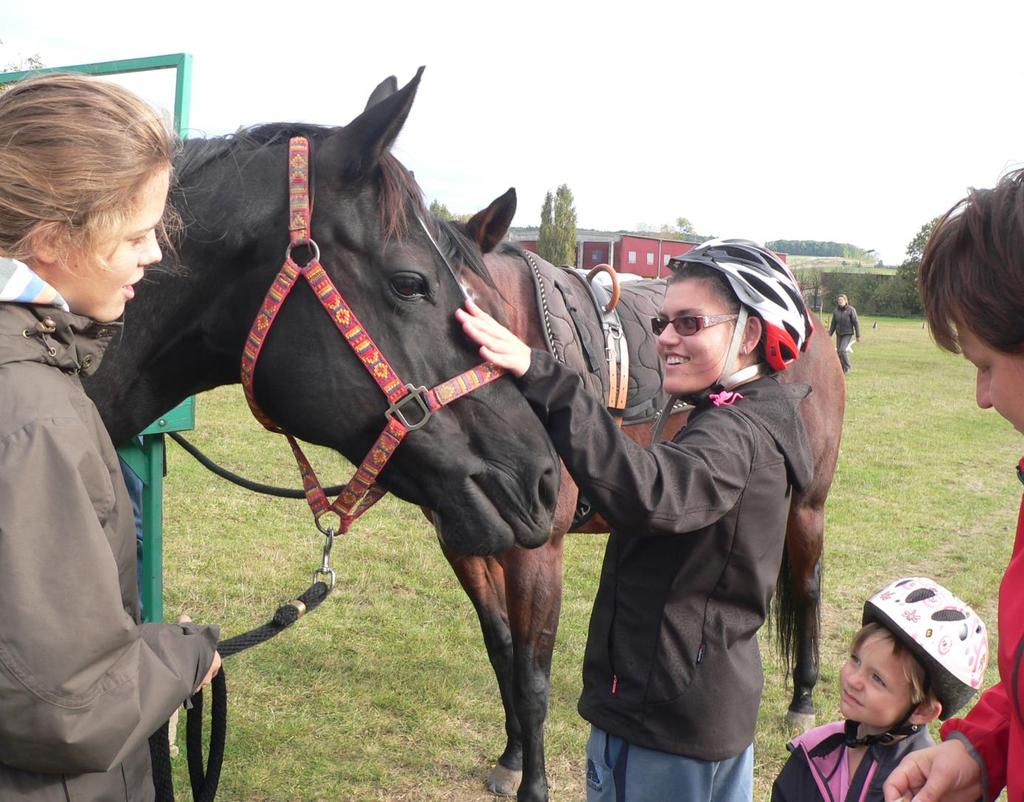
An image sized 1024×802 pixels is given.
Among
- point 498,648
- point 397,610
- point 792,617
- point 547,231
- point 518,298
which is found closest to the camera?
point 518,298

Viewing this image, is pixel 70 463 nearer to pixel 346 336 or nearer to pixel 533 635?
pixel 346 336

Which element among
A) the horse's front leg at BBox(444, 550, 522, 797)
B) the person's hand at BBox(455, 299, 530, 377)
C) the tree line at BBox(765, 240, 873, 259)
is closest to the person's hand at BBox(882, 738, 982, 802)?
the person's hand at BBox(455, 299, 530, 377)

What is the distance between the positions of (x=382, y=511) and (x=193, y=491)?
5.00ft

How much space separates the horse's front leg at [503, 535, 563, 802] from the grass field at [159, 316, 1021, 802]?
32cm

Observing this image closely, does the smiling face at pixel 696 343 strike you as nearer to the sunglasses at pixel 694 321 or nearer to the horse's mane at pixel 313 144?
the sunglasses at pixel 694 321

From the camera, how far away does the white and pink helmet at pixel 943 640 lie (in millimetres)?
1739

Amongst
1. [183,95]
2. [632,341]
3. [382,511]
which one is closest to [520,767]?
[632,341]

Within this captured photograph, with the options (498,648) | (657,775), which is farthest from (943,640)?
(498,648)

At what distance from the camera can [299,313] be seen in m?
1.75

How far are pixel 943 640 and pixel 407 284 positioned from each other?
137 centimetres

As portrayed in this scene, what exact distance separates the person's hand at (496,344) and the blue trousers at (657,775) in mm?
822

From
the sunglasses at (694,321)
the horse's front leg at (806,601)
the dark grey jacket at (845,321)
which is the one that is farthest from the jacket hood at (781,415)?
the dark grey jacket at (845,321)

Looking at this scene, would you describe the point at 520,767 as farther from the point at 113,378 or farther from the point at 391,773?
the point at 113,378

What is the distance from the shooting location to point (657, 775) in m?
1.70
